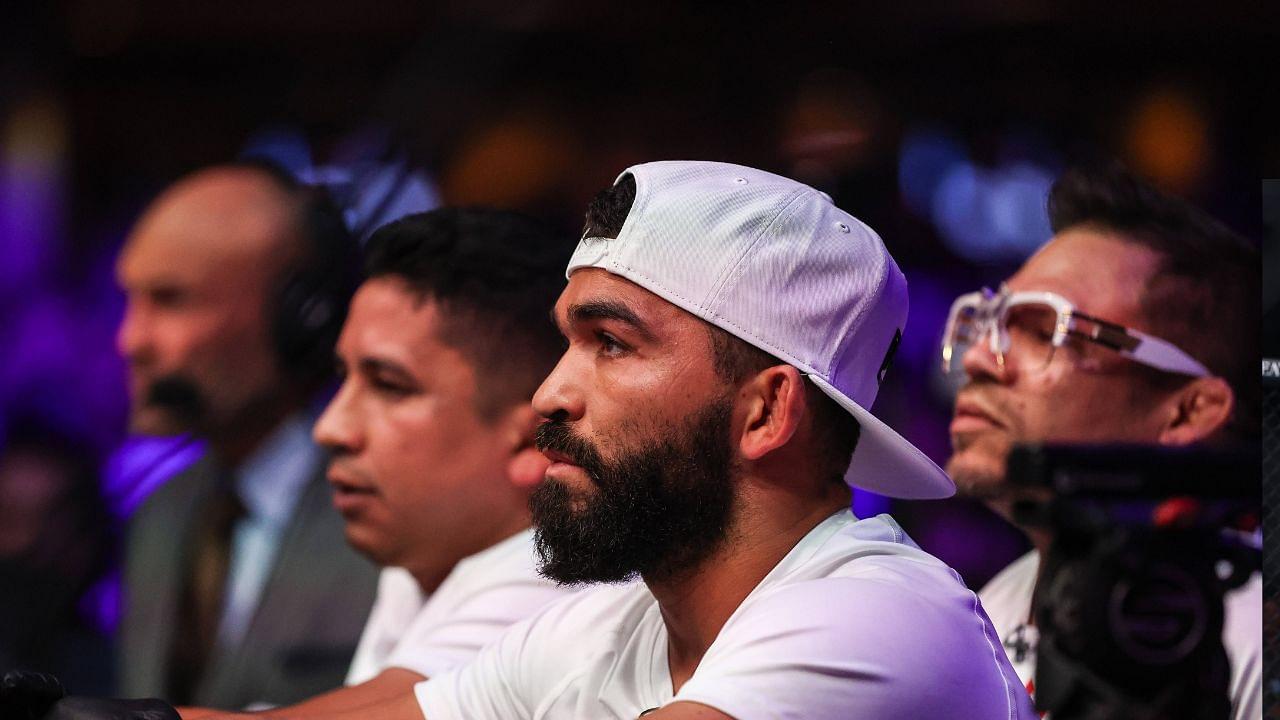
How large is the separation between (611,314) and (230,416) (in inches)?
113

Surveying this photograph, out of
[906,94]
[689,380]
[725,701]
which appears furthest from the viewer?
[906,94]

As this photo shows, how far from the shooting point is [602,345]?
222 centimetres

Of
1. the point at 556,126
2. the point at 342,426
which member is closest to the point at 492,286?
the point at 342,426

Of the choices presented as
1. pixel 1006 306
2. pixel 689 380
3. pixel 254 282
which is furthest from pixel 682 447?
pixel 254 282

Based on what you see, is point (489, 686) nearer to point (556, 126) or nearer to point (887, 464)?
point (887, 464)

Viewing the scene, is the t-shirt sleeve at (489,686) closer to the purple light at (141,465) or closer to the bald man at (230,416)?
the bald man at (230,416)

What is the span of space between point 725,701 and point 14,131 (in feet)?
12.4

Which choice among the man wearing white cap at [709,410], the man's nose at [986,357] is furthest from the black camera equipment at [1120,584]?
the man's nose at [986,357]

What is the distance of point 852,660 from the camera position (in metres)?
1.80

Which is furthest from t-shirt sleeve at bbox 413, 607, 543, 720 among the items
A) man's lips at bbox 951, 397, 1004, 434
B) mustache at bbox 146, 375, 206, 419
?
mustache at bbox 146, 375, 206, 419

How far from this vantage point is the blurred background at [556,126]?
3.35 meters

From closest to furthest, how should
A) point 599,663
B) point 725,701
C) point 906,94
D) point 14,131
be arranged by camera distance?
1. point 725,701
2. point 599,663
3. point 906,94
4. point 14,131

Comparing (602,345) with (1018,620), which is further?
(1018,620)

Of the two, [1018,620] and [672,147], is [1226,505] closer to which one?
[1018,620]
